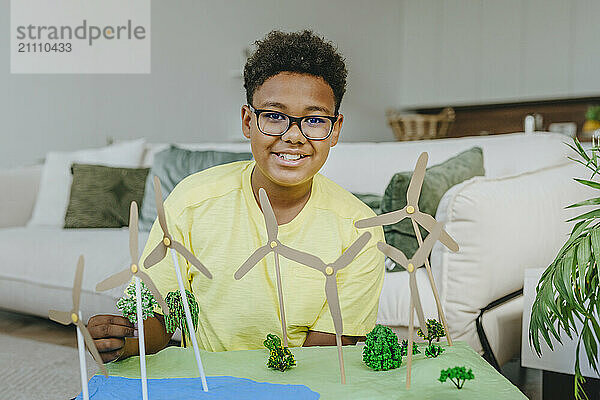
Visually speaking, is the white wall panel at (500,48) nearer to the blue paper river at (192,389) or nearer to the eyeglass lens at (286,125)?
the eyeglass lens at (286,125)

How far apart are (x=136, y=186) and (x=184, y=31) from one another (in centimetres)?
200

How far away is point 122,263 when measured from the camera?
226 centimetres

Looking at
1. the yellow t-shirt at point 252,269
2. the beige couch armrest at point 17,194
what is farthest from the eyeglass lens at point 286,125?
the beige couch armrest at point 17,194

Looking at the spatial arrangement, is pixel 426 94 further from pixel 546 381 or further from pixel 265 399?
pixel 265 399

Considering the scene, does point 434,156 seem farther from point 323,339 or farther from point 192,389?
point 192,389

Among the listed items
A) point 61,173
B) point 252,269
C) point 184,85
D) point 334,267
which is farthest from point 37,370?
point 184,85

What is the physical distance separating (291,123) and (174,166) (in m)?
1.99

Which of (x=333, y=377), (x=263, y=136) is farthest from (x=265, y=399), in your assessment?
(x=263, y=136)

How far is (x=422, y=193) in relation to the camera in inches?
76.7

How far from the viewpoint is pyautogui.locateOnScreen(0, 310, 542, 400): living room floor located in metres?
2.02

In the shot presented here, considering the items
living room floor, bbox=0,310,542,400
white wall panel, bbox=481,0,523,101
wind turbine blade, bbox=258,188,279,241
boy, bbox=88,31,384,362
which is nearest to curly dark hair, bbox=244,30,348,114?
boy, bbox=88,31,384,362

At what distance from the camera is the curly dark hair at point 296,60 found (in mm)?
850

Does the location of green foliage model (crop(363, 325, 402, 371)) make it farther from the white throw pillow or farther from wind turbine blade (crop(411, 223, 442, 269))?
the white throw pillow

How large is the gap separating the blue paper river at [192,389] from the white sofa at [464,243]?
107 centimetres
